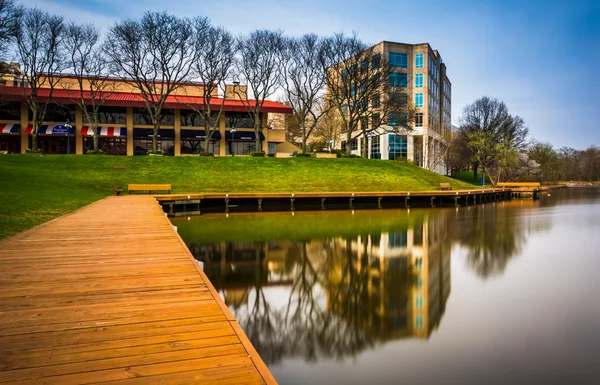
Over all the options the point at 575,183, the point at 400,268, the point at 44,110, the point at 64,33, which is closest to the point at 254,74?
the point at 64,33

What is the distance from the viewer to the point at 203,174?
34.9m

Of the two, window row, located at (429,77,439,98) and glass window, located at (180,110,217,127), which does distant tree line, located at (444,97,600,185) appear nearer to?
window row, located at (429,77,439,98)

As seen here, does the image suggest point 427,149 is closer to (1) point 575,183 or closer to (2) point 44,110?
(2) point 44,110

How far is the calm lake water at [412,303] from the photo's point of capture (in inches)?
224

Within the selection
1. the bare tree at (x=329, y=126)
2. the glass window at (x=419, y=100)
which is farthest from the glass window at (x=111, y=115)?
the glass window at (x=419, y=100)

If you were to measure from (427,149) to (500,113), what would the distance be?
13012mm

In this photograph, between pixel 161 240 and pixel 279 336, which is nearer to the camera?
pixel 279 336

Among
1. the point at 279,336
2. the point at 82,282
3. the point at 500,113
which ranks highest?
the point at 500,113

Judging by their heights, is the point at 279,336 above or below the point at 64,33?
below

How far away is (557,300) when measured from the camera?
8.60m

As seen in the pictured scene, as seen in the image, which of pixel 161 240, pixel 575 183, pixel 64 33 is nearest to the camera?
pixel 161 240

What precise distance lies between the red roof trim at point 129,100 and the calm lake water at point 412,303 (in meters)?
33.4

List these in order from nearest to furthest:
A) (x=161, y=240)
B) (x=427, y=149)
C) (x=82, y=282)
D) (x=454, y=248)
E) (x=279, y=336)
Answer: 1. (x=82, y=282)
2. (x=279, y=336)
3. (x=161, y=240)
4. (x=454, y=248)
5. (x=427, y=149)

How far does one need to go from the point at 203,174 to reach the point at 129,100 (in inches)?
707
